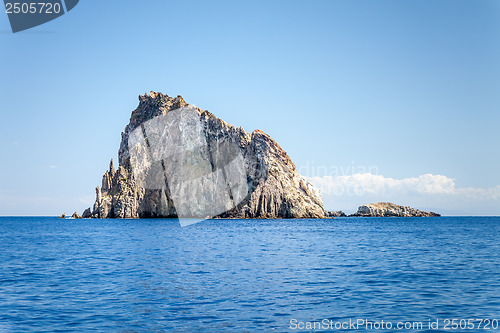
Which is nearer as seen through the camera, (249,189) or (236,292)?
(236,292)

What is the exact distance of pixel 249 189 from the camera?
17538cm

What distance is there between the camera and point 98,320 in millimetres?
17672

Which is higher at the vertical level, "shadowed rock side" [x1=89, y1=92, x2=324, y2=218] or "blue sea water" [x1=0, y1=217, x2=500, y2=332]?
"shadowed rock side" [x1=89, y1=92, x2=324, y2=218]

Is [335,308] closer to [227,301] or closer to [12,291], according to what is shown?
[227,301]

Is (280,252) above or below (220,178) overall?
below

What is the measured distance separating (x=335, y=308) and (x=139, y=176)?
17019 cm

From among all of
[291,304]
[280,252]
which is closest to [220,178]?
[280,252]

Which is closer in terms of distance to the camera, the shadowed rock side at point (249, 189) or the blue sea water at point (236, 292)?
the blue sea water at point (236, 292)

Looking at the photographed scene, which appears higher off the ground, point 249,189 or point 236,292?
point 249,189

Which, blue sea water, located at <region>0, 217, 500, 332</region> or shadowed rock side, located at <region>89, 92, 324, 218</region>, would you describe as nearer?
blue sea water, located at <region>0, 217, 500, 332</region>

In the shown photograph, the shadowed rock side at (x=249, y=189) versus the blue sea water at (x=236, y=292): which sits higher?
the shadowed rock side at (x=249, y=189)

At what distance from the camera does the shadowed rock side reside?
16762cm

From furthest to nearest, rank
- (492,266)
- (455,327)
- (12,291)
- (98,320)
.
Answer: (492,266)
(12,291)
(98,320)
(455,327)

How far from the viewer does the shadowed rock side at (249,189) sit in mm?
167625
